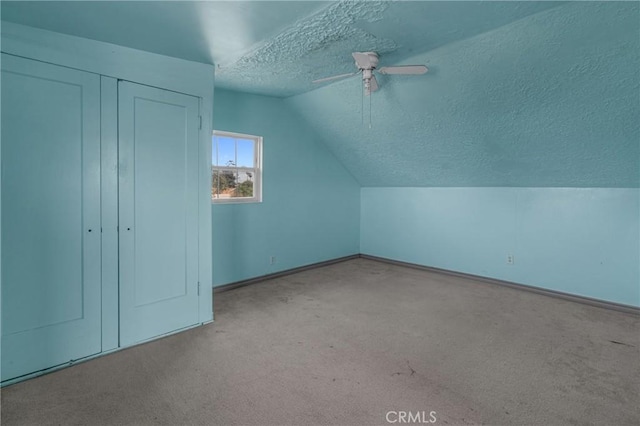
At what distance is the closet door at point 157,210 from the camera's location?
2584mm

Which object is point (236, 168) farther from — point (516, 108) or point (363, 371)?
point (516, 108)

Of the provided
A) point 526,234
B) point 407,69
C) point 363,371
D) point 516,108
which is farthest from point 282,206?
point 526,234

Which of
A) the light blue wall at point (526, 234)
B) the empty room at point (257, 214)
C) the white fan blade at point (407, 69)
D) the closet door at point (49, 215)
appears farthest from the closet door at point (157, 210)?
the light blue wall at point (526, 234)

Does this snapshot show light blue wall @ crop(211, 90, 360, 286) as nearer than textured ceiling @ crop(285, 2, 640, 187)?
No

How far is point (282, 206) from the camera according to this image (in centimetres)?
466

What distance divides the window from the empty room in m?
0.03

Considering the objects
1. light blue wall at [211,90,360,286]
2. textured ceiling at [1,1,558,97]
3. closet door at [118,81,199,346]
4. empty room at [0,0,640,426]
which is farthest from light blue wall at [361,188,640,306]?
closet door at [118,81,199,346]

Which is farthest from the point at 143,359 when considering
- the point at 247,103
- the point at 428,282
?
the point at 428,282

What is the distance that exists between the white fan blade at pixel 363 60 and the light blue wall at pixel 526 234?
2.73 m

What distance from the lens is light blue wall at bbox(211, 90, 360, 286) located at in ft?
13.2

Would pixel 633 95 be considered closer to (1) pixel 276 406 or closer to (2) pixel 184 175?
(1) pixel 276 406

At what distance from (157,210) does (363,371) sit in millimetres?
2028

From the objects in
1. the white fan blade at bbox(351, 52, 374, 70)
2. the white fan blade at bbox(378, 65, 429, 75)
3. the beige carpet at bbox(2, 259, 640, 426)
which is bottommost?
the beige carpet at bbox(2, 259, 640, 426)

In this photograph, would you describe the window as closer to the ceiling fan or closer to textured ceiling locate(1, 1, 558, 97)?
textured ceiling locate(1, 1, 558, 97)
